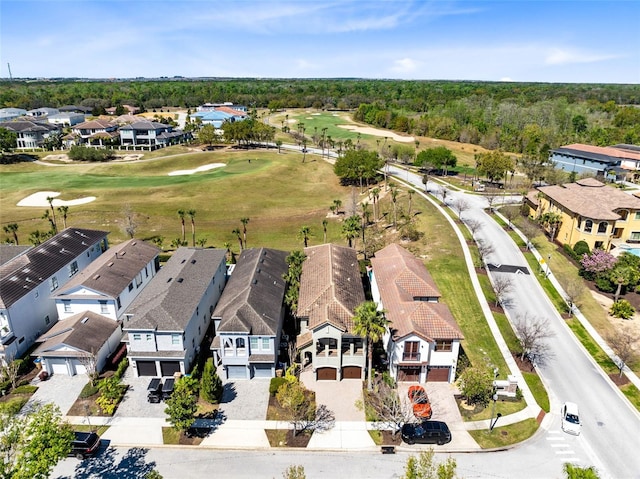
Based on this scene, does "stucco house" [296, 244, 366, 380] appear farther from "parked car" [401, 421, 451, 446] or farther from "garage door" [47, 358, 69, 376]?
"garage door" [47, 358, 69, 376]

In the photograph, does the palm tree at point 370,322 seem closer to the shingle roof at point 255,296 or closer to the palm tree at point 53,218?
the shingle roof at point 255,296

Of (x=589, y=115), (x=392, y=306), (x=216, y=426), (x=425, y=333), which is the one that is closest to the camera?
(x=216, y=426)

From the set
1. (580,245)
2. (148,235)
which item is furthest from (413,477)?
(148,235)

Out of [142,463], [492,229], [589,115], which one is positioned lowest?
[142,463]

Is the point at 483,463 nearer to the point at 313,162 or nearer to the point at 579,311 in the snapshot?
the point at 579,311

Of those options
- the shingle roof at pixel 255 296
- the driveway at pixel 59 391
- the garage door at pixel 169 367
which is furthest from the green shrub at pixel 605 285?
the driveway at pixel 59 391

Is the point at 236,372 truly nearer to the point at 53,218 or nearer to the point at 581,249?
the point at 581,249
